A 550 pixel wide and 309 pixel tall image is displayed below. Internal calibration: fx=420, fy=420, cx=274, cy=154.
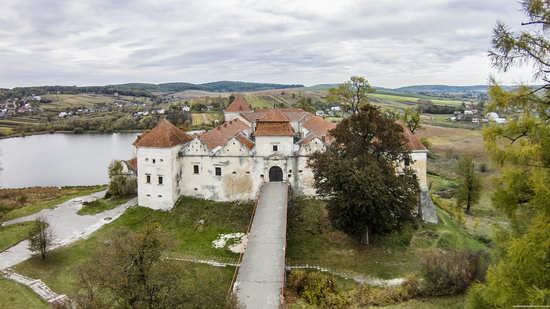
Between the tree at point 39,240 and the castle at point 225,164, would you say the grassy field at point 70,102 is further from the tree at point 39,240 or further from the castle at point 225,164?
the tree at point 39,240

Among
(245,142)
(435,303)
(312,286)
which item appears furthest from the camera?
(245,142)

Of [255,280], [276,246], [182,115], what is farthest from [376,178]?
[182,115]

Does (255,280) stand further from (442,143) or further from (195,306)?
(442,143)

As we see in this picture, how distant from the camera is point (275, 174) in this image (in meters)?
35.4

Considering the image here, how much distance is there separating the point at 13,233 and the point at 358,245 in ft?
85.8

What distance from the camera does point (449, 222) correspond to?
35000mm

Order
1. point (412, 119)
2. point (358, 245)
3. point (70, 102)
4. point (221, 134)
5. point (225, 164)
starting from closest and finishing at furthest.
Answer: point (358, 245) → point (225, 164) → point (221, 134) → point (412, 119) → point (70, 102)

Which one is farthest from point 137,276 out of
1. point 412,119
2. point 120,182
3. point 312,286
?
point 412,119

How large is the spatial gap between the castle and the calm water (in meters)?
32.6

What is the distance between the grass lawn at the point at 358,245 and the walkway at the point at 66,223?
16082mm

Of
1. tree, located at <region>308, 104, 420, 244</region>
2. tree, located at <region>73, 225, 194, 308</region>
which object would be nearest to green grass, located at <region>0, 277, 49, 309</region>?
Answer: tree, located at <region>73, 225, 194, 308</region>

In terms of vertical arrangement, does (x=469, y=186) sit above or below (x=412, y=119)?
below

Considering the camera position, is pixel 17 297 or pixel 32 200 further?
pixel 32 200

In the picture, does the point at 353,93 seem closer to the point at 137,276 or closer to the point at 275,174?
the point at 275,174
